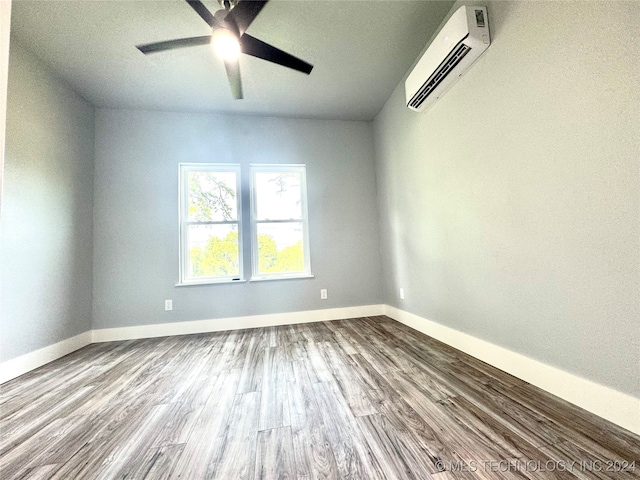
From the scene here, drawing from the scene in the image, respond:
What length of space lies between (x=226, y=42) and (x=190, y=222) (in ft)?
6.91

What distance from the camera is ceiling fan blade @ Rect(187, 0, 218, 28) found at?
1.49 metres

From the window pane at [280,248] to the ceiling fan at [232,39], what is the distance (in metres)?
1.84

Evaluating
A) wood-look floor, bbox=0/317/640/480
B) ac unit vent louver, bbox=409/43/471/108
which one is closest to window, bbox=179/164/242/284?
wood-look floor, bbox=0/317/640/480

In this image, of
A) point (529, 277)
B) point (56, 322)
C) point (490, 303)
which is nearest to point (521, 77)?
point (529, 277)

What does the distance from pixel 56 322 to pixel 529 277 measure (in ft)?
12.5

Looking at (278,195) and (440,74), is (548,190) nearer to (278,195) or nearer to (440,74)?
(440,74)

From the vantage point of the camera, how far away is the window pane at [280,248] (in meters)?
3.37

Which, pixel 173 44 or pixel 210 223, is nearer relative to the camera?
pixel 173 44

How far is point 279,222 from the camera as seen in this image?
343cm

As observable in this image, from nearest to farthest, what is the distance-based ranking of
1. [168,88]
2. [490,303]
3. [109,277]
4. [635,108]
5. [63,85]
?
[635,108] → [490,303] → [63,85] → [168,88] → [109,277]

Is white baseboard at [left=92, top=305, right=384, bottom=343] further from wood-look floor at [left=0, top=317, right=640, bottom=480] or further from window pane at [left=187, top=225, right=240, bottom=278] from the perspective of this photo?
wood-look floor at [left=0, top=317, right=640, bottom=480]

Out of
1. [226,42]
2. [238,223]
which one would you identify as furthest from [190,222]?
[226,42]

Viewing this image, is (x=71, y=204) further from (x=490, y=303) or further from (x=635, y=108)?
(x=635, y=108)

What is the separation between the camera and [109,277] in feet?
9.70
